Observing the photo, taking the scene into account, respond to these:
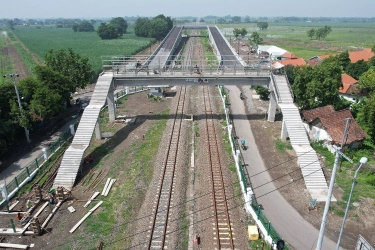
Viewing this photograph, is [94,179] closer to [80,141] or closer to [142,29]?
[80,141]

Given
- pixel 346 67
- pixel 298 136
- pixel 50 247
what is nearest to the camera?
pixel 50 247

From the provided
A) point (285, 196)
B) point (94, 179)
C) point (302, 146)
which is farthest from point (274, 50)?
point (94, 179)

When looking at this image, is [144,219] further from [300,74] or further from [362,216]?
[300,74]

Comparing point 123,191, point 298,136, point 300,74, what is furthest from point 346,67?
point 123,191

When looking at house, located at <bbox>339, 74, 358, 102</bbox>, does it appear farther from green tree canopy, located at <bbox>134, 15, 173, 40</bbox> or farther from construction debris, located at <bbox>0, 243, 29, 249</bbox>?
green tree canopy, located at <bbox>134, 15, 173, 40</bbox>

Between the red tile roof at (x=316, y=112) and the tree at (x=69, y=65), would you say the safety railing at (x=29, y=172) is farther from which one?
the red tile roof at (x=316, y=112)

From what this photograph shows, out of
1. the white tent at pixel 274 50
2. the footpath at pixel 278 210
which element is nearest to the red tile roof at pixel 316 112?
the footpath at pixel 278 210
